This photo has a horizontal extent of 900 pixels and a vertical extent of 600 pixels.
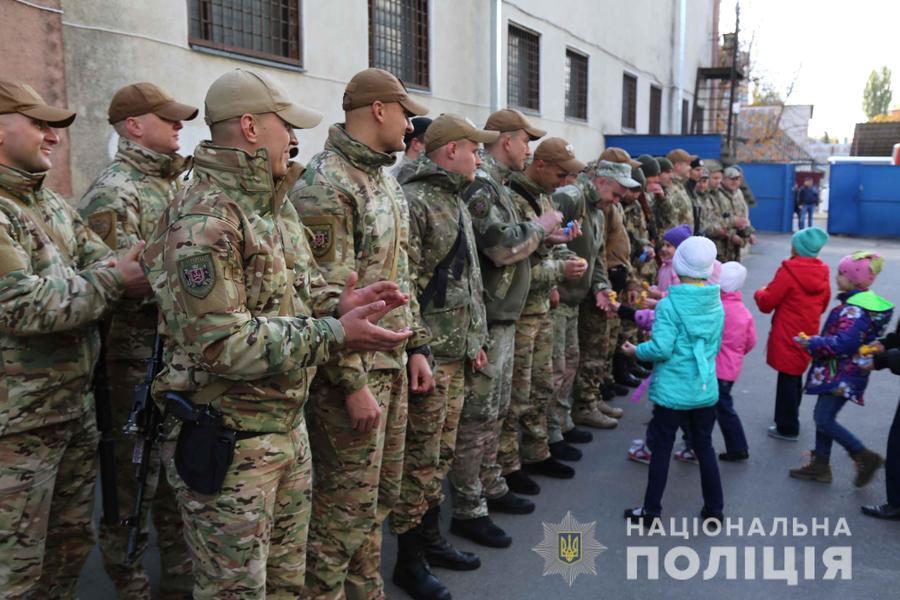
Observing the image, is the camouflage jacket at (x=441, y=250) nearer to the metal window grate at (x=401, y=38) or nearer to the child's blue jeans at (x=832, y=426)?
the child's blue jeans at (x=832, y=426)

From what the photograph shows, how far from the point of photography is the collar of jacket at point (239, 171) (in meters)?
2.24

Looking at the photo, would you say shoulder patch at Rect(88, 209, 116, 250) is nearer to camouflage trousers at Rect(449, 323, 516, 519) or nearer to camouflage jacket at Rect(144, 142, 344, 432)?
camouflage jacket at Rect(144, 142, 344, 432)

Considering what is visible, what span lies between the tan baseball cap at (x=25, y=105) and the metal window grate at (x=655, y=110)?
19713mm

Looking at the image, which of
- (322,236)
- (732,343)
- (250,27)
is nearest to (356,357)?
(322,236)

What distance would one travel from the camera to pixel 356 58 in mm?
8133

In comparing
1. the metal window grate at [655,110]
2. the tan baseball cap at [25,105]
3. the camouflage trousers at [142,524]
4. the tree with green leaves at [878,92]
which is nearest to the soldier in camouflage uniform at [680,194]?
the camouflage trousers at [142,524]

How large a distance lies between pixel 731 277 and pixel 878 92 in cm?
10598

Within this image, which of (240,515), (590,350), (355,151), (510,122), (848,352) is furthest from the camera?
(590,350)

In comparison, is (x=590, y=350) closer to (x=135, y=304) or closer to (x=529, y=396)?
(x=529, y=396)

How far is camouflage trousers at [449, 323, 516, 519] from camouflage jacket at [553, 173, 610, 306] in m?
1.38

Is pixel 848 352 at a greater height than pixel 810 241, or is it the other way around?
pixel 810 241

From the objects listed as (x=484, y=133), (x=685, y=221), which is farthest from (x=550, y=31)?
(x=484, y=133)

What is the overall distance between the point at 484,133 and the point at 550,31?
10.7 meters

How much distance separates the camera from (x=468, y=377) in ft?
13.1
